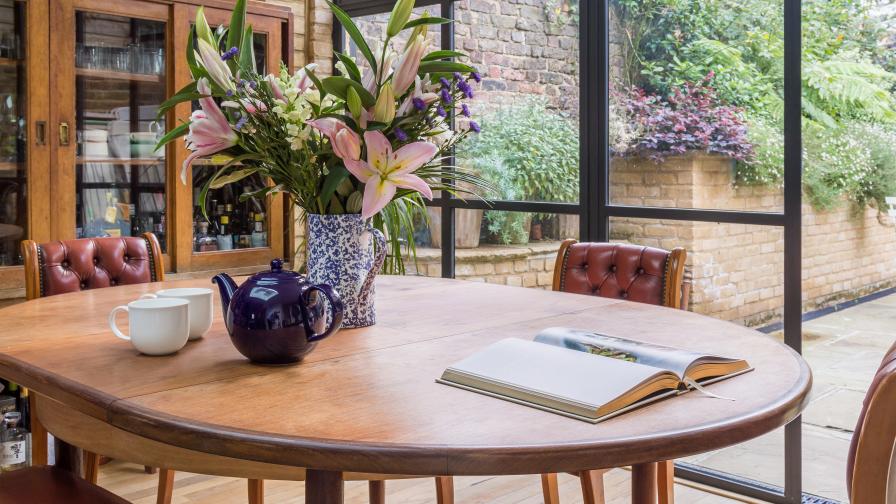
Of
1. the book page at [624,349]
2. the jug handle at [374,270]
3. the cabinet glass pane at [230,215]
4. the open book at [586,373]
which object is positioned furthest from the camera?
the cabinet glass pane at [230,215]

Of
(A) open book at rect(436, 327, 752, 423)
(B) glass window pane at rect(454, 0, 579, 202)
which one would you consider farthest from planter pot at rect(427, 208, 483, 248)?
(A) open book at rect(436, 327, 752, 423)

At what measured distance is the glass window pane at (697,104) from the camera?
3.00 meters

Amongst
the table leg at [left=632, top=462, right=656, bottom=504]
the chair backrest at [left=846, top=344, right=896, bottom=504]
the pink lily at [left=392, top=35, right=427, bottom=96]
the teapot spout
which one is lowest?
the table leg at [left=632, top=462, right=656, bottom=504]

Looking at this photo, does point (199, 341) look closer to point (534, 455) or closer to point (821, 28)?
point (534, 455)

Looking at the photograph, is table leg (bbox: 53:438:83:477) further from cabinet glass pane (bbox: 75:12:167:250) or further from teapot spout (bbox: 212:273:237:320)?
cabinet glass pane (bbox: 75:12:167:250)

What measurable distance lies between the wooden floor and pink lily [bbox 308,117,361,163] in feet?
5.51

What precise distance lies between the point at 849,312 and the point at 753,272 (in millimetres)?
341

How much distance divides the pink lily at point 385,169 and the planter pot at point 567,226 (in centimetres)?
204

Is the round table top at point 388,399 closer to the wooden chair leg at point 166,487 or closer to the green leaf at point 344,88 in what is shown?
the green leaf at point 344,88

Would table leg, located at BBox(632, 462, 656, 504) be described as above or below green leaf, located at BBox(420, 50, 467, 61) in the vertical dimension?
below

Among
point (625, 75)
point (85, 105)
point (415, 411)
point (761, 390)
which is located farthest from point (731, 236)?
point (85, 105)

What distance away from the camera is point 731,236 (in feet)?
10.3

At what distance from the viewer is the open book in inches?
46.1

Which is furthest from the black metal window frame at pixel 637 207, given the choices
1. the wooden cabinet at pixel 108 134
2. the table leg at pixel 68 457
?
the table leg at pixel 68 457
